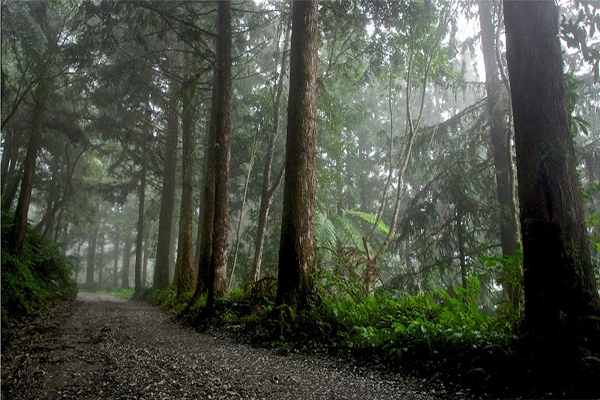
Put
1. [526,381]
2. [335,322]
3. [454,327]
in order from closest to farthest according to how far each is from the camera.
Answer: [526,381] → [454,327] → [335,322]

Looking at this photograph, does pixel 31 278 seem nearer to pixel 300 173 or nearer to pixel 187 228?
pixel 187 228

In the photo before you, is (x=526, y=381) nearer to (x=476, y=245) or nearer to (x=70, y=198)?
(x=476, y=245)

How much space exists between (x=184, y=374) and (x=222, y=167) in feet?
17.5

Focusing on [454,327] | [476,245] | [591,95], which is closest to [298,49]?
[454,327]

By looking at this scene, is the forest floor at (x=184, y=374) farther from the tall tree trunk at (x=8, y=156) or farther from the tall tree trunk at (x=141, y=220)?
the tall tree trunk at (x=141, y=220)

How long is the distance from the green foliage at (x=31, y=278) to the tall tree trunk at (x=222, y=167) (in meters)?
3.55

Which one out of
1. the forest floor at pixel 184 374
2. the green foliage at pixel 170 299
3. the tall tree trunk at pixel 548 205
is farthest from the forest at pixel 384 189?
the forest floor at pixel 184 374

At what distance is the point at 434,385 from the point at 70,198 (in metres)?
20.3

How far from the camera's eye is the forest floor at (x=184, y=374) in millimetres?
2859

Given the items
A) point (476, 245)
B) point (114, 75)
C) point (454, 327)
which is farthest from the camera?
point (114, 75)

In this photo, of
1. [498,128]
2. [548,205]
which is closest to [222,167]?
[548,205]

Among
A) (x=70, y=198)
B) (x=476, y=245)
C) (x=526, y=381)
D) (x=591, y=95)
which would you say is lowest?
(x=526, y=381)

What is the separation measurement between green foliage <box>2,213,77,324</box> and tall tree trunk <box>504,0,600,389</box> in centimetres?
729

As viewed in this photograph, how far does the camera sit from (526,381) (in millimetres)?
2697
